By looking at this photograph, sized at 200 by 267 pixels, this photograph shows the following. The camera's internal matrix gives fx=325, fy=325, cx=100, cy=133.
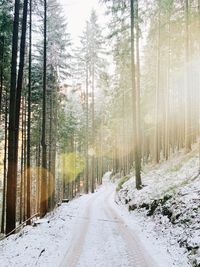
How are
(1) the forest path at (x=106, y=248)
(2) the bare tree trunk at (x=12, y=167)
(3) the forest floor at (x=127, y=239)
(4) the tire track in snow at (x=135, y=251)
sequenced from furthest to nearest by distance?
(2) the bare tree trunk at (x=12, y=167) → (3) the forest floor at (x=127, y=239) → (1) the forest path at (x=106, y=248) → (4) the tire track in snow at (x=135, y=251)

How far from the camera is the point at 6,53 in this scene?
24984 millimetres

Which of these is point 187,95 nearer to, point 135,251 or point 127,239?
point 127,239

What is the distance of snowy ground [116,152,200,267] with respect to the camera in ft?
34.2

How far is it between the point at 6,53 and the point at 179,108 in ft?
85.0

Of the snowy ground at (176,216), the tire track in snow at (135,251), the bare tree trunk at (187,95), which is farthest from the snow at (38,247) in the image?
the bare tree trunk at (187,95)

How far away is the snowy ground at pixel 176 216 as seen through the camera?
34.2ft

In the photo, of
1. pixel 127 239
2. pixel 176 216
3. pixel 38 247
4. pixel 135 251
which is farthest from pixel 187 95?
pixel 38 247

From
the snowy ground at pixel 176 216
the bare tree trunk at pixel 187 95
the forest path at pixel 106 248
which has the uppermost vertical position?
the bare tree trunk at pixel 187 95

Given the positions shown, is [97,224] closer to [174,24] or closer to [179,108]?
[174,24]

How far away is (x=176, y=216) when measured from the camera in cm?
1286

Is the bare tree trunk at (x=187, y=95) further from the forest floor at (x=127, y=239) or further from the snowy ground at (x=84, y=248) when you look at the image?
the snowy ground at (x=84, y=248)

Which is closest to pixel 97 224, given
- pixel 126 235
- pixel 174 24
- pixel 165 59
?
pixel 126 235

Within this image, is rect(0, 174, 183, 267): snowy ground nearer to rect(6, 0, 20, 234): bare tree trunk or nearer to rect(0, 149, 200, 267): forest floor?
rect(0, 149, 200, 267): forest floor

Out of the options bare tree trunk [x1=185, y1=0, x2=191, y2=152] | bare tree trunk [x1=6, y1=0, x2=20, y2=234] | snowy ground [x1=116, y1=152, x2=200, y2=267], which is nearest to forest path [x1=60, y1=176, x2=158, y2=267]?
snowy ground [x1=116, y1=152, x2=200, y2=267]
